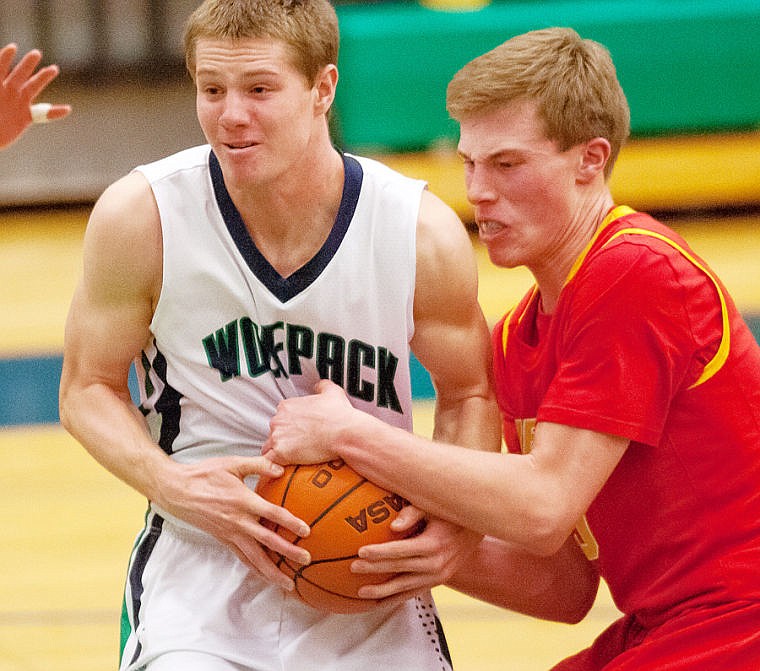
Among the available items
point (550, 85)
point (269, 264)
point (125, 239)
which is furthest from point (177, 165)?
point (550, 85)

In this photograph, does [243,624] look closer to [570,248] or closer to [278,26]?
[570,248]

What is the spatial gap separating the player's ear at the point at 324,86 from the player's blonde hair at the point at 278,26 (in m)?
0.02

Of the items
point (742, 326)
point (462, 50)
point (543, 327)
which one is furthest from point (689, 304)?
point (462, 50)

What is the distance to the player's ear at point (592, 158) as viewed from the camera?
129 inches

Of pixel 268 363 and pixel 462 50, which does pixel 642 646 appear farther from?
pixel 462 50

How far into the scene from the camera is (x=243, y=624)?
3.31 meters

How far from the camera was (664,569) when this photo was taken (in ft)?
10.4

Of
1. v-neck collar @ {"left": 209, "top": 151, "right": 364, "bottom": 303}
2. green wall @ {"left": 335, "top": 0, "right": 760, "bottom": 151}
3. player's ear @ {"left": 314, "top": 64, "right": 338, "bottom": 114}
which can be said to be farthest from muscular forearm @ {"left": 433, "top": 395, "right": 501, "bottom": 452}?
green wall @ {"left": 335, "top": 0, "right": 760, "bottom": 151}

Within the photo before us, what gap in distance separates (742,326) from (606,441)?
0.52m

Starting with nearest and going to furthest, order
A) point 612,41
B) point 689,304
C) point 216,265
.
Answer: point 689,304 < point 216,265 < point 612,41

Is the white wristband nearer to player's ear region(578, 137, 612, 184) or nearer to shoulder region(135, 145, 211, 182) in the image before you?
shoulder region(135, 145, 211, 182)

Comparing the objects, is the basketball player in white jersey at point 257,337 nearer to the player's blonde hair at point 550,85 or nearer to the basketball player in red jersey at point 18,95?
the player's blonde hair at point 550,85

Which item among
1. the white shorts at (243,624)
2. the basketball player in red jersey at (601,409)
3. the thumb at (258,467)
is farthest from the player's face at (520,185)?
the white shorts at (243,624)

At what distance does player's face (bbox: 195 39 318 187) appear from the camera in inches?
120
